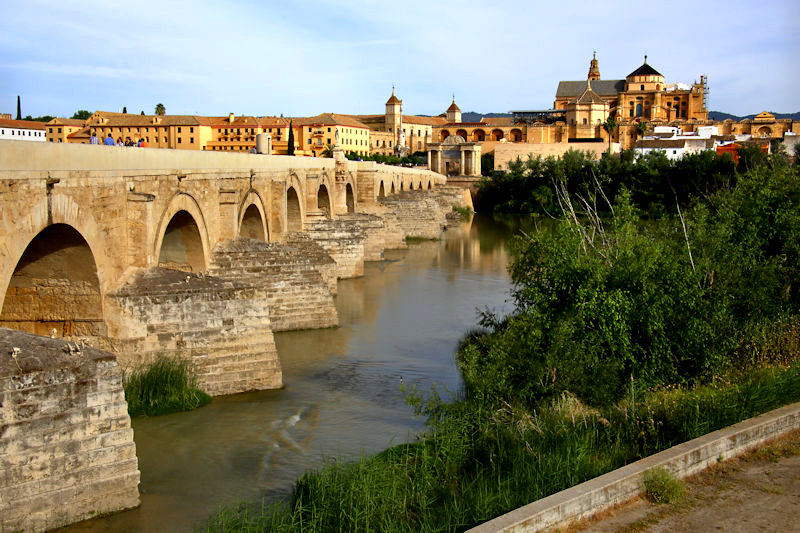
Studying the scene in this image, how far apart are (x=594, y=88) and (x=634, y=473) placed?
297 ft

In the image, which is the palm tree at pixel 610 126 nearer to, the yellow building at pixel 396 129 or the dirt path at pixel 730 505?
the yellow building at pixel 396 129

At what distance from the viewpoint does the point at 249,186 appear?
1574cm

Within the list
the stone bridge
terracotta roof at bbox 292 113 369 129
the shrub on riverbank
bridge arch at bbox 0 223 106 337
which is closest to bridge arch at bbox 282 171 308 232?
the stone bridge

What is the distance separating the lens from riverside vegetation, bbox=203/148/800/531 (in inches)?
238

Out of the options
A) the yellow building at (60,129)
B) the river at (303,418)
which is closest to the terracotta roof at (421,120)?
the yellow building at (60,129)

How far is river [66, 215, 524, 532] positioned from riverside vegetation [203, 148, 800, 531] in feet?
1.57

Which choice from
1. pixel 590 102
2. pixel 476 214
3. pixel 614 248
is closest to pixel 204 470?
pixel 614 248

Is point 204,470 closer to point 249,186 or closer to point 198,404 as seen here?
point 198,404

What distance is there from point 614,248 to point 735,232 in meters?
2.47

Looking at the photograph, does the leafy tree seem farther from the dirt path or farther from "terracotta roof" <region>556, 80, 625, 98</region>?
the dirt path

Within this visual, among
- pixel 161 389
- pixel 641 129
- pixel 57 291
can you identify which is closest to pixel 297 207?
pixel 57 291

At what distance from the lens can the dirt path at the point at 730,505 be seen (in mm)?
4664

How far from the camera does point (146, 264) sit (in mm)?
10227

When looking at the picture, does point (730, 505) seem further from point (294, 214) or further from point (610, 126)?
point (610, 126)
